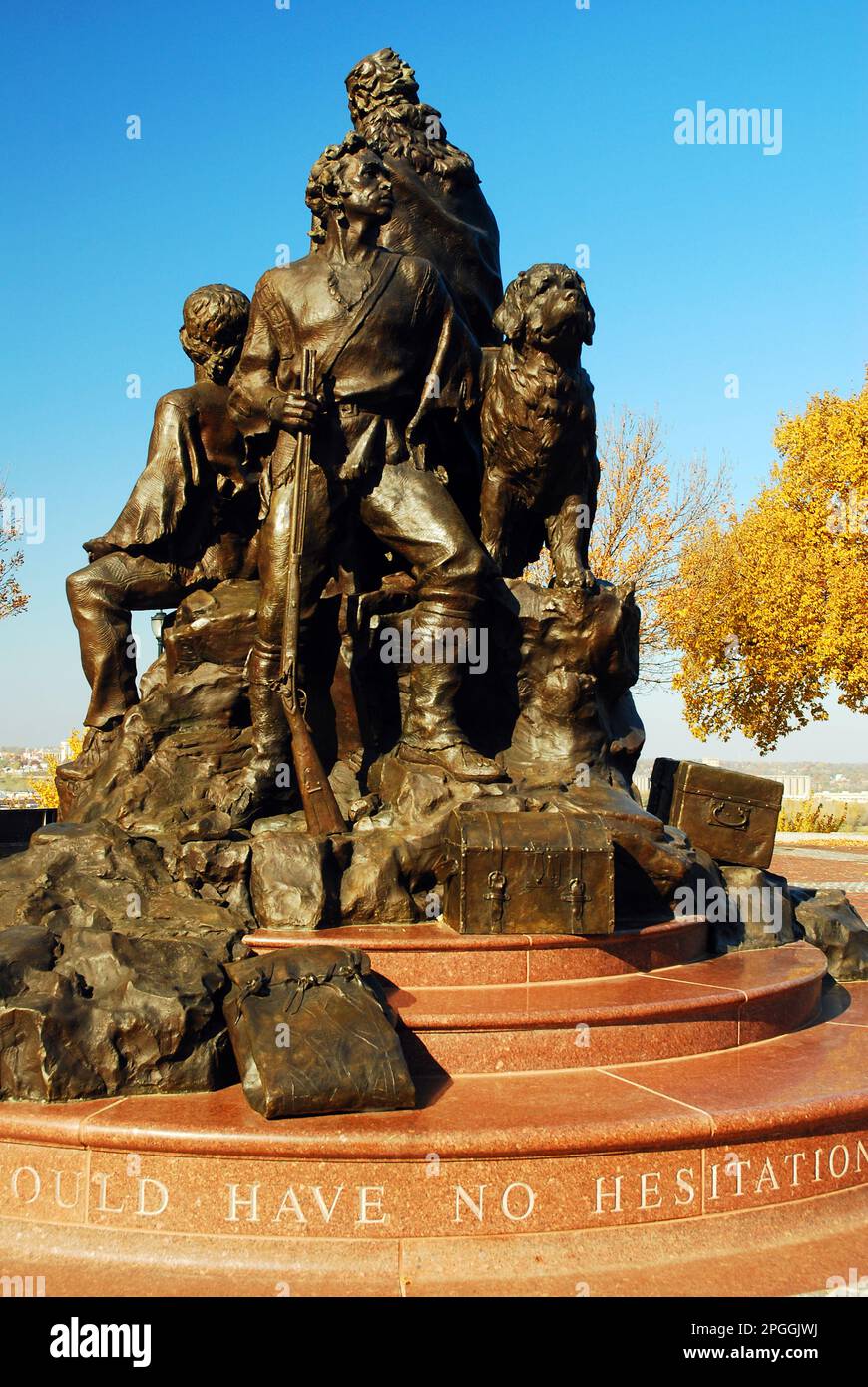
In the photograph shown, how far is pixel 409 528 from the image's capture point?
583cm

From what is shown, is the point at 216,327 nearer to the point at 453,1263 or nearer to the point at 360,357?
the point at 360,357

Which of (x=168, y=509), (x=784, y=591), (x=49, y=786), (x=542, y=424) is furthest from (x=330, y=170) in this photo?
(x=784, y=591)

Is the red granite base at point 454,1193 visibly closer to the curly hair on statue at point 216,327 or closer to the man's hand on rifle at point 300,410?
the man's hand on rifle at point 300,410

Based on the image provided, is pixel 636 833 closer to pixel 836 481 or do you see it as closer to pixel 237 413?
pixel 237 413

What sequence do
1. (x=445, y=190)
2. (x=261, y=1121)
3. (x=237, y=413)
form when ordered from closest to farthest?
(x=261, y=1121), (x=237, y=413), (x=445, y=190)

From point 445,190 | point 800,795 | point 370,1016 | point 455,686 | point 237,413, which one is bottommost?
point 800,795

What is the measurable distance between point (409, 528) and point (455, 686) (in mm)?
806

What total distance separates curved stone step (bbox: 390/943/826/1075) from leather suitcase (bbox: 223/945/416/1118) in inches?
10.8

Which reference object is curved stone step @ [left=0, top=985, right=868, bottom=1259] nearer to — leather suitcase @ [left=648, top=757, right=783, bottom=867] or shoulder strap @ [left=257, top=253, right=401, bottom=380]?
leather suitcase @ [left=648, top=757, right=783, bottom=867]

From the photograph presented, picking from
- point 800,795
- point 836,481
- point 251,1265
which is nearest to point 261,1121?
point 251,1265

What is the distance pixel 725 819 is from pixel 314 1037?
3.29 m

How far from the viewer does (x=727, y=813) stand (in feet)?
21.1

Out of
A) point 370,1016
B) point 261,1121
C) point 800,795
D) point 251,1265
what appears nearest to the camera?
point 251,1265

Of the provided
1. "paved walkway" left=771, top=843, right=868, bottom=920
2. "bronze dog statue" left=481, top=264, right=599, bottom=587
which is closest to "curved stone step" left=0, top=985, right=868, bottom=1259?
"bronze dog statue" left=481, top=264, right=599, bottom=587
